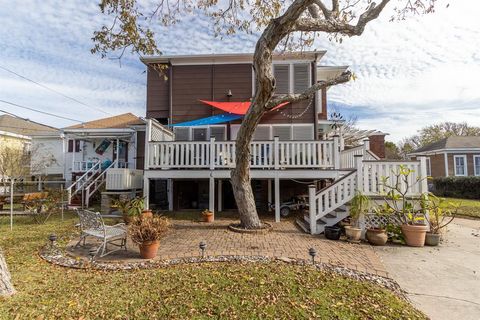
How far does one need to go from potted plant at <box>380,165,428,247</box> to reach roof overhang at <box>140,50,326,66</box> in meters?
6.95

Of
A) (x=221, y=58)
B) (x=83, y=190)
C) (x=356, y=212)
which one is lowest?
(x=356, y=212)

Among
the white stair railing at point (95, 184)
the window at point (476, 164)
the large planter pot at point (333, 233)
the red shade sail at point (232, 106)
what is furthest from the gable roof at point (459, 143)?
the white stair railing at point (95, 184)

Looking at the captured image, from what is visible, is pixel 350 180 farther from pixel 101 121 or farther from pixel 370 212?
pixel 101 121

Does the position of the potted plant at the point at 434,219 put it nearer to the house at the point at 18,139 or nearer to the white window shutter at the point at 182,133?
the white window shutter at the point at 182,133

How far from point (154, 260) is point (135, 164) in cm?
1101

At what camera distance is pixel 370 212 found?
758 centimetres

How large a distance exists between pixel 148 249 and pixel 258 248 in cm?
241

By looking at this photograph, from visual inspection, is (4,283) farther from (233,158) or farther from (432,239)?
(432,239)

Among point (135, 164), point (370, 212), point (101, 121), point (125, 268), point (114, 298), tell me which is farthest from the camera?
point (101, 121)

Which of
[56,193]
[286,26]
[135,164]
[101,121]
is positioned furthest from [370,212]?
[101,121]

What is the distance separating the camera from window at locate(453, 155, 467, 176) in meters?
23.0

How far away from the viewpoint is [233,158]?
988 centimetres

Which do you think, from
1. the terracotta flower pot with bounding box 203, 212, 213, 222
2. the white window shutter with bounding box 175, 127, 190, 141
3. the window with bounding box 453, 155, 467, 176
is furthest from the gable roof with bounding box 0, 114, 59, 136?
the window with bounding box 453, 155, 467, 176

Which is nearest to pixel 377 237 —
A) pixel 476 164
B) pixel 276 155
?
pixel 276 155
